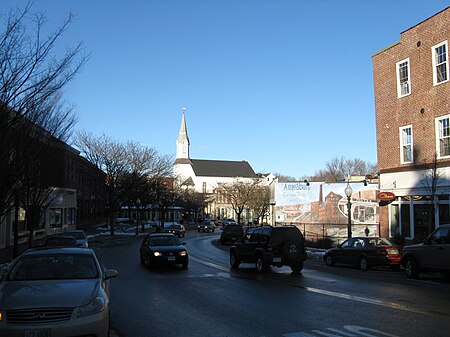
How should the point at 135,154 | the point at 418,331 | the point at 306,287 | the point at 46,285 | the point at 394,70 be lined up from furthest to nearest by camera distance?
the point at 135,154, the point at 394,70, the point at 306,287, the point at 418,331, the point at 46,285

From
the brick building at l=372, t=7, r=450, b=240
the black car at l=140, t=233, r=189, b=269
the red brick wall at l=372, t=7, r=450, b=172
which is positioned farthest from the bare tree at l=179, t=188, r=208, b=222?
the black car at l=140, t=233, r=189, b=269

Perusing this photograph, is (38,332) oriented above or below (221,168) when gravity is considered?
below

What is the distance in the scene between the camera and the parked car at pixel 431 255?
1455cm

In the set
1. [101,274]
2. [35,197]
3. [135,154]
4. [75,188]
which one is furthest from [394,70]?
[75,188]

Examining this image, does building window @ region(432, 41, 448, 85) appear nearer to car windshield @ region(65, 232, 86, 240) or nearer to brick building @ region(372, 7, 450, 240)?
brick building @ region(372, 7, 450, 240)

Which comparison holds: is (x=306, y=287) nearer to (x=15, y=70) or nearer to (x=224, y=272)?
(x=224, y=272)

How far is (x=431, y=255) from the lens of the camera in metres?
15.1

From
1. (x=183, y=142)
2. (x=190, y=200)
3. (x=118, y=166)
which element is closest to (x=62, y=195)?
(x=118, y=166)

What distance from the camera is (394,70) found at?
27.3 m

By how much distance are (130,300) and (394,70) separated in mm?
22240

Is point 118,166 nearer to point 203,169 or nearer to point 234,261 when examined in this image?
point 234,261

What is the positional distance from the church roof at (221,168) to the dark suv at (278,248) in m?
140

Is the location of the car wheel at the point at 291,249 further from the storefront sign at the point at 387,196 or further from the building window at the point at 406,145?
the building window at the point at 406,145

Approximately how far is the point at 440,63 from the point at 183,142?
5320 inches
